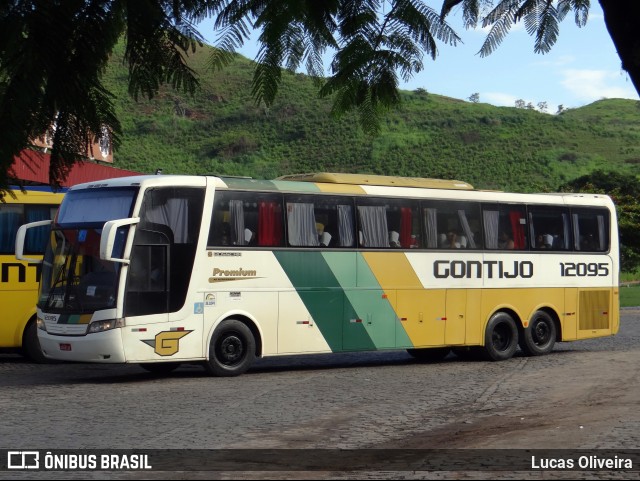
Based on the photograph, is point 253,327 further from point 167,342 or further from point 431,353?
point 431,353

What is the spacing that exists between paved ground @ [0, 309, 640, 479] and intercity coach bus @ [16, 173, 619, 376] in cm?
68

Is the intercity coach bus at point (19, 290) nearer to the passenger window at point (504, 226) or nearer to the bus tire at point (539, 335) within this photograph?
the passenger window at point (504, 226)

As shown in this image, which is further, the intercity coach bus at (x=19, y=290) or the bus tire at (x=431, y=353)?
the bus tire at (x=431, y=353)

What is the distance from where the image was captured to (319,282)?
60.5 feet

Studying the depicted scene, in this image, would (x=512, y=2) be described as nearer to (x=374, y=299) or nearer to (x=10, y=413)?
(x=10, y=413)

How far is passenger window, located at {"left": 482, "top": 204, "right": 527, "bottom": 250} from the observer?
824 inches

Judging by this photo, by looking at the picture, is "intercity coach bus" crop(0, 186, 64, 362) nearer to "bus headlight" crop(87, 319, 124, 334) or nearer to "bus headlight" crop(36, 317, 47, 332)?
"bus headlight" crop(36, 317, 47, 332)

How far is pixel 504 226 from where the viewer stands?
69.5ft

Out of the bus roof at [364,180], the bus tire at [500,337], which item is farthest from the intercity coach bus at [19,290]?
the bus tire at [500,337]

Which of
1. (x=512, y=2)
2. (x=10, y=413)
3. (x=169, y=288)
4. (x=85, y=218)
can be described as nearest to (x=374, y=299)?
(x=169, y=288)

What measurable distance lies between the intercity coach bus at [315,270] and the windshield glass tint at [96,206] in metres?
0.03

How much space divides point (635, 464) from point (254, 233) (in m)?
10.0

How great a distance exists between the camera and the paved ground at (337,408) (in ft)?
32.2

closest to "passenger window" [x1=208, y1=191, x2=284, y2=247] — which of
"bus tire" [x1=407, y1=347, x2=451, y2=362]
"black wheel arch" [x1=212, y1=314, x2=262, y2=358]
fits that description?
"black wheel arch" [x1=212, y1=314, x2=262, y2=358]
